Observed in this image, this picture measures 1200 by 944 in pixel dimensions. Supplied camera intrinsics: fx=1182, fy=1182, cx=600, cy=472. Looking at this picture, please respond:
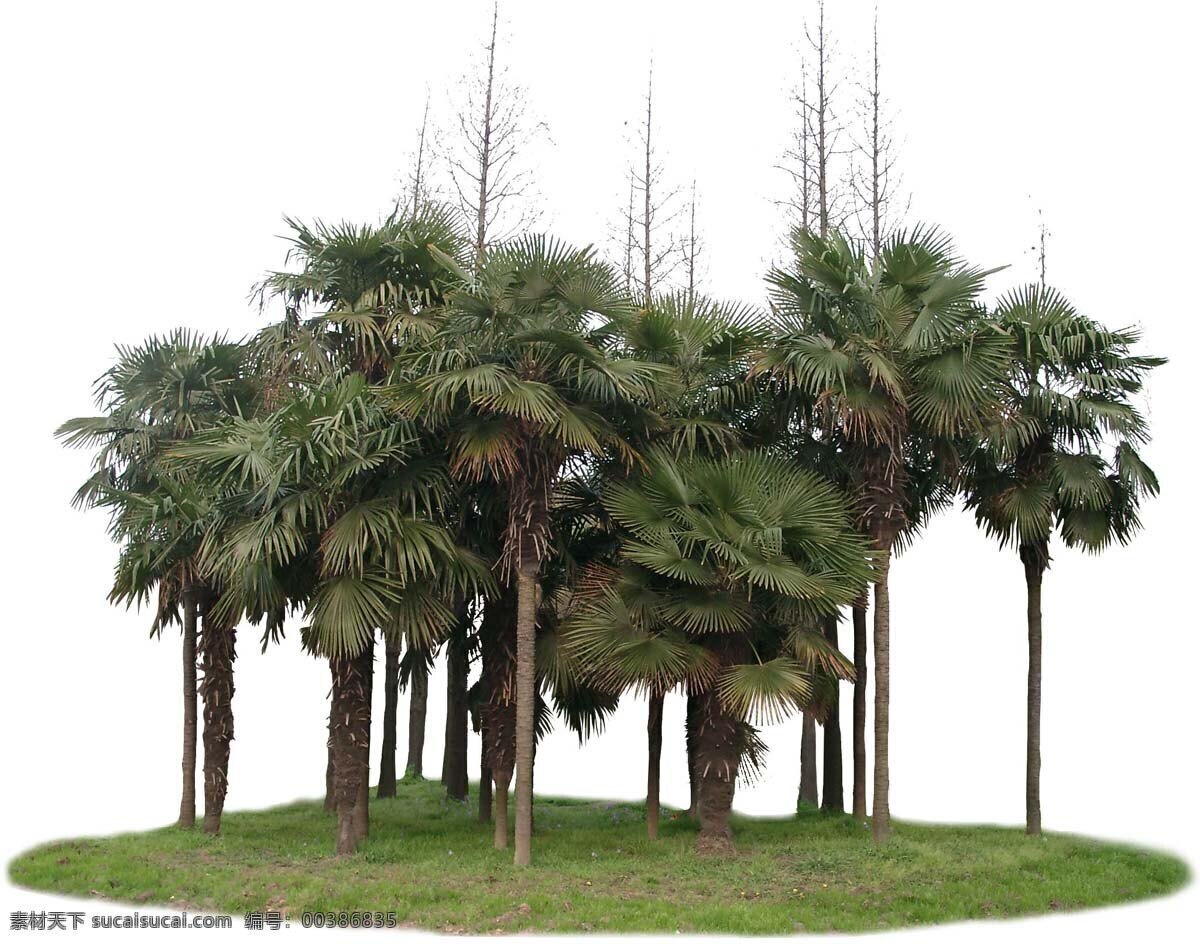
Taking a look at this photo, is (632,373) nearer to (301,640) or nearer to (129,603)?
(301,640)

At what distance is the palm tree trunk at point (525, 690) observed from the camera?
14898 mm

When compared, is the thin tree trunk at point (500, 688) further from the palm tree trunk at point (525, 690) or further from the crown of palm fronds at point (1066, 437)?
the crown of palm fronds at point (1066, 437)

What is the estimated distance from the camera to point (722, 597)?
15.1 meters

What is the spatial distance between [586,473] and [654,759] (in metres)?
4.26

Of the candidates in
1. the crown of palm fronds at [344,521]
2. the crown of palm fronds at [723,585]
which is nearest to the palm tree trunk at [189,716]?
the crown of palm fronds at [344,521]

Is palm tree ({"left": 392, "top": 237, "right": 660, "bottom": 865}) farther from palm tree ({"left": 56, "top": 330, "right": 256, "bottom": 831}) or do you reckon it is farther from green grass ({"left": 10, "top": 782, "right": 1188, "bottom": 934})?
palm tree ({"left": 56, "top": 330, "right": 256, "bottom": 831})

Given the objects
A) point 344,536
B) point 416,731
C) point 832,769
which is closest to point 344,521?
point 344,536

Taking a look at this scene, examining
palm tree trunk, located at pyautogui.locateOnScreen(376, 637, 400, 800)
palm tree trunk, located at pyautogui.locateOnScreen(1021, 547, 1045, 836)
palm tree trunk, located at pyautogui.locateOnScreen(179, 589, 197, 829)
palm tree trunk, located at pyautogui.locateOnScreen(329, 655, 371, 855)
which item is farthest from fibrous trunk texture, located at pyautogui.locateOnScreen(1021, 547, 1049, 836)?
palm tree trunk, located at pyautogui.locateOnScreen(179, 589, 197, 829)

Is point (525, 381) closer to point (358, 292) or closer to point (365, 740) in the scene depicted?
point (358, 292)

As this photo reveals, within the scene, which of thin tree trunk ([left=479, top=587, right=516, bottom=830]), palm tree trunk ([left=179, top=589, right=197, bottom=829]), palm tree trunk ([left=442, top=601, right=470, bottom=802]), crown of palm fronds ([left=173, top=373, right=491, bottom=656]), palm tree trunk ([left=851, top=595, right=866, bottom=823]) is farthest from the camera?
palm tree trunk ([left=442, top=601, right=470, bottom=802])

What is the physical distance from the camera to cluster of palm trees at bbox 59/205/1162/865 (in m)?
14.8

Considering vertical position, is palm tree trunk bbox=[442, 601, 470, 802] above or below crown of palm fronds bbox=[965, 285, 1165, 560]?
below

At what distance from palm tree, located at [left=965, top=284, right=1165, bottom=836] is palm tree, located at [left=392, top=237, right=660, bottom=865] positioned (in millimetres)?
5683

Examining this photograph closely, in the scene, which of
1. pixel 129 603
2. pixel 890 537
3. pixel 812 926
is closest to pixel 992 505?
pixel 890 537
